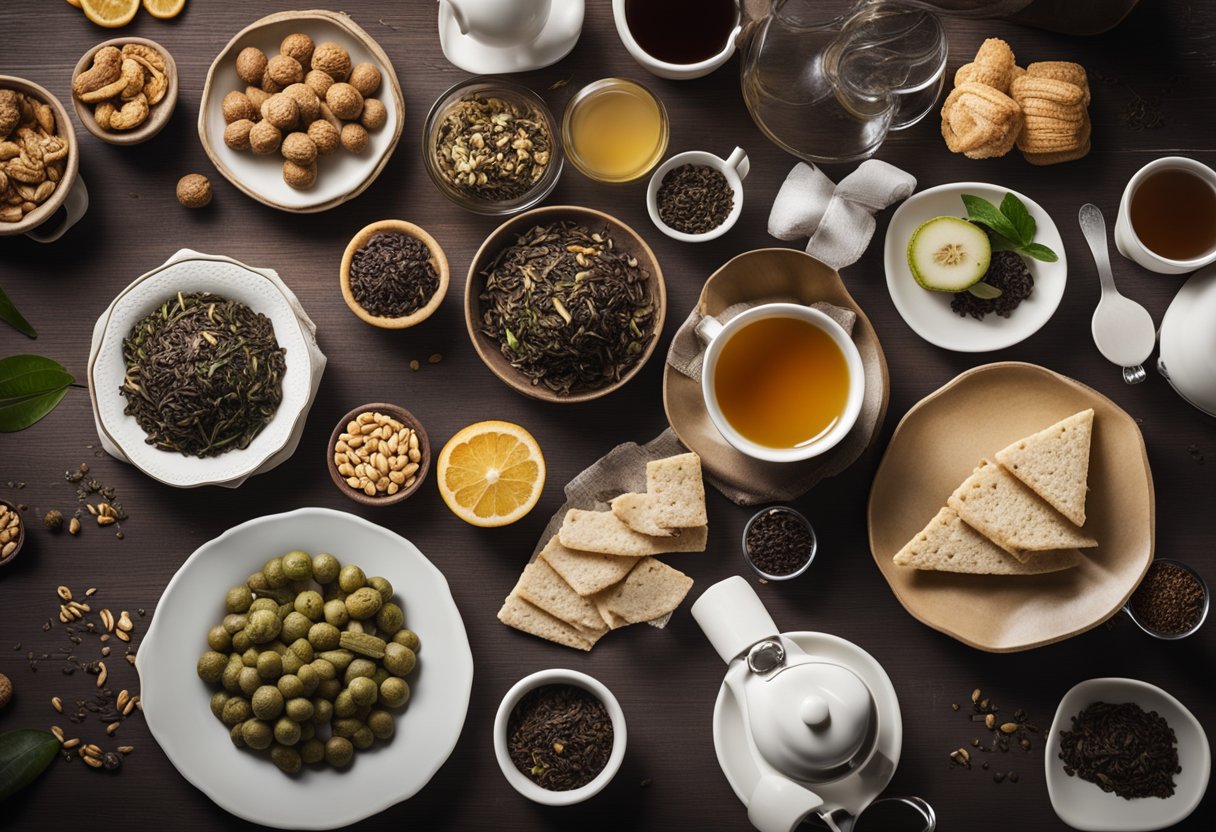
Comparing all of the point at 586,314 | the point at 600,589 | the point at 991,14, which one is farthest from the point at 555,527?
the point at 991,14

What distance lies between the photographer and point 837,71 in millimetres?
2197

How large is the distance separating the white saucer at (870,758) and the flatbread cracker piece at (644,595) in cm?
25

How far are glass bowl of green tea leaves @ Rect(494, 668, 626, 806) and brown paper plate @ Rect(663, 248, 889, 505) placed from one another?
0.63 meters

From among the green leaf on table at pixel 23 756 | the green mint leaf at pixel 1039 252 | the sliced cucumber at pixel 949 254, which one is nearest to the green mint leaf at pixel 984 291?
the sliced cucumber at pixel 949 254

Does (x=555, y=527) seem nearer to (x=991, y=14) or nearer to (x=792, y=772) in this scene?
(x=792, y=772)

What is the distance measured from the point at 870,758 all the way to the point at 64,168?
8.16 feet

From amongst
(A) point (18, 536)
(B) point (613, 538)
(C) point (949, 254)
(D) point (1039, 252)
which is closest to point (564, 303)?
(B) point (613, 538)

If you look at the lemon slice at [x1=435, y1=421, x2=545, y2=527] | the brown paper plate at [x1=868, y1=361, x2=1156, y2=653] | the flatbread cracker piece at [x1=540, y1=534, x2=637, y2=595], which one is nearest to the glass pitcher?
the brown paper plate at [x1=868, y1=361, x2=1156, y2=653]

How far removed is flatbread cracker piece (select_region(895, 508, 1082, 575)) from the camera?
214cm

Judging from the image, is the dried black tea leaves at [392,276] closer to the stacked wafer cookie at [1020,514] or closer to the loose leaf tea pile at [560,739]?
the loose leaf tea pile at [560,739]

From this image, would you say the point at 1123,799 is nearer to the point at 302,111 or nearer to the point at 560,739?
the point at 560,739

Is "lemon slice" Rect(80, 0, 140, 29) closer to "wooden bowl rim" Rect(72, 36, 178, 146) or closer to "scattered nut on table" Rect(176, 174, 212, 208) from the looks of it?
"wooden bowl rim" Rect(72, 36, 178, 146)

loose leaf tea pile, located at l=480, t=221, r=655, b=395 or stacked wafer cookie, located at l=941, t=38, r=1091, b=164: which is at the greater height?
stacked wafer cookie, located at l=941, t=38, r=1091, b=164

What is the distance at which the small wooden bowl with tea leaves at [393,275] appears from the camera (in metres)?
2.15
